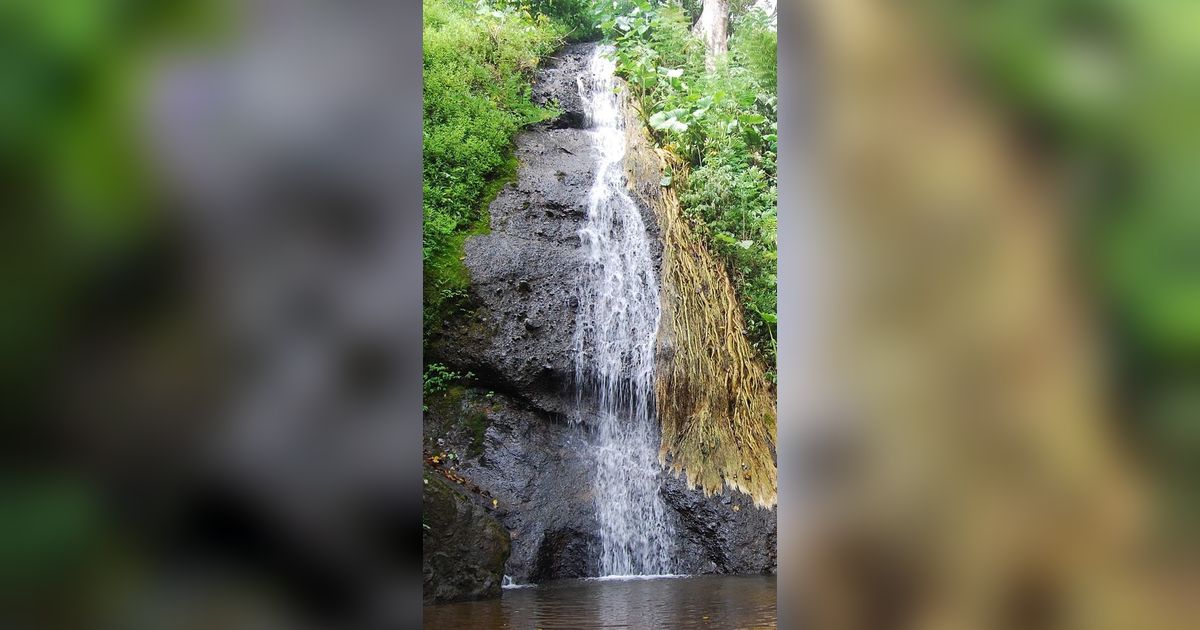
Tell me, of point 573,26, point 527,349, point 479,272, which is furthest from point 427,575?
point 573,26

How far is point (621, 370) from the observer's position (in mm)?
8758

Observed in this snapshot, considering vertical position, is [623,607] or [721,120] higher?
[721,120]

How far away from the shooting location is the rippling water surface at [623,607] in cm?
545

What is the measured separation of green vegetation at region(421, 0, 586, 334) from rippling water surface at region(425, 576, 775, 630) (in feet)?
9.49

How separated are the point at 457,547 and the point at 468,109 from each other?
5359mm

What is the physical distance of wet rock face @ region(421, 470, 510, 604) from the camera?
6203mm
